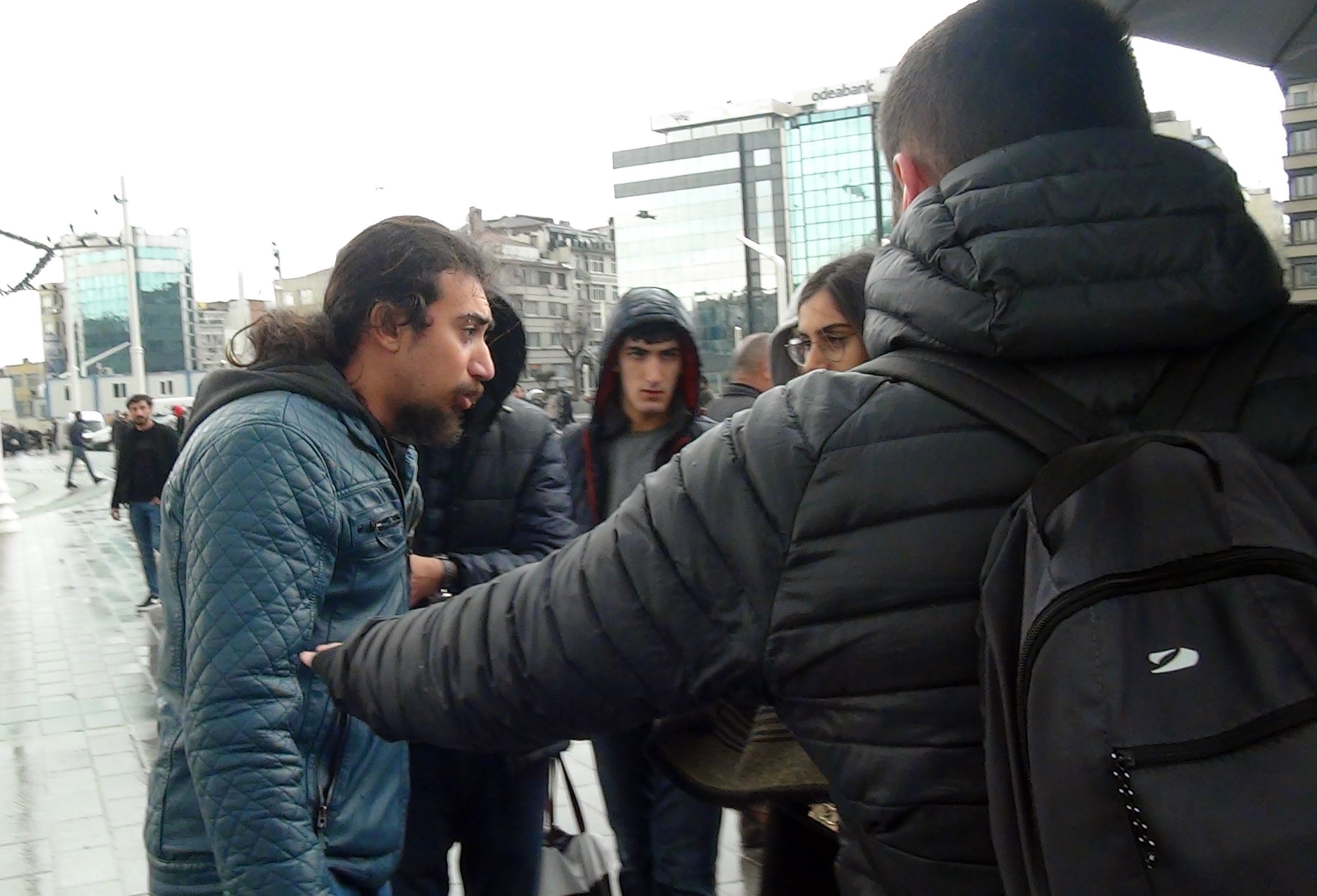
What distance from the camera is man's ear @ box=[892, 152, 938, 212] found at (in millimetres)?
1270

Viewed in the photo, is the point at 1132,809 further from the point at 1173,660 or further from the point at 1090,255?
the point at 1090,255

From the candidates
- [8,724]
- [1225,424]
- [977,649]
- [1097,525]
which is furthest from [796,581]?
[8,724]

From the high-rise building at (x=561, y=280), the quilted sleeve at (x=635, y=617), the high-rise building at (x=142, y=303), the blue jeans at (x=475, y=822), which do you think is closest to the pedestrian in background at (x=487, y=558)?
the blue jeans at (x=475, y=822)

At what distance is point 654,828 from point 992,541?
92.5 inches

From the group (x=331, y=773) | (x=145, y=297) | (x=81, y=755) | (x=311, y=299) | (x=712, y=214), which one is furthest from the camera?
(x=712, y=214)

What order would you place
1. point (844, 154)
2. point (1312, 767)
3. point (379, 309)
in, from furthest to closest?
point (844, 154) < point (379, 309) < point (1312, 767)

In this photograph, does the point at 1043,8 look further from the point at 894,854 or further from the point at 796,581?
the point at 894,854

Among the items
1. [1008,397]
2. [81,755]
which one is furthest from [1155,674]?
[81,755]

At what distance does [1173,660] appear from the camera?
2.79 ft

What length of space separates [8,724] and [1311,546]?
6.92 meters

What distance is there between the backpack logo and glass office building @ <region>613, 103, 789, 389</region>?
2972 inches

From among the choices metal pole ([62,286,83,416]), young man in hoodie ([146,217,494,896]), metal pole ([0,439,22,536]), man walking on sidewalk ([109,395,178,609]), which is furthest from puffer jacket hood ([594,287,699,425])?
metal pole ([62,286,83,416])

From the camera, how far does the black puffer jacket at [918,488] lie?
1.04m

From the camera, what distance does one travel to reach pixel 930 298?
1103mm
